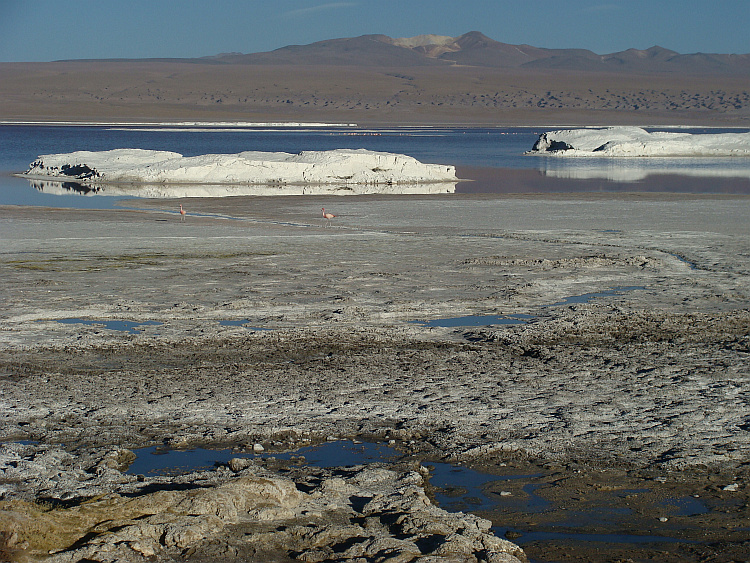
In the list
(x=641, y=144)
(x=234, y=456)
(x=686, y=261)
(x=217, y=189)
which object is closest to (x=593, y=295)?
(x=686, y=261)

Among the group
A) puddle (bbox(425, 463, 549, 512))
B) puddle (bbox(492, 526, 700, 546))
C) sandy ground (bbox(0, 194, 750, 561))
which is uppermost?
sandy ground (bbox(0, 194, 750, 561))

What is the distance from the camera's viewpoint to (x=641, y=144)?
47.9 metres

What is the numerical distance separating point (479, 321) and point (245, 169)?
20.7 m

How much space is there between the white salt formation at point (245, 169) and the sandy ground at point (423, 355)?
43.7 feet

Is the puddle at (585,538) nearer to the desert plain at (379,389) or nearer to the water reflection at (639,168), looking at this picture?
the desert plain at (379,389)

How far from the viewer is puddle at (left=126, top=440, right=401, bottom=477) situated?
5.42 meters

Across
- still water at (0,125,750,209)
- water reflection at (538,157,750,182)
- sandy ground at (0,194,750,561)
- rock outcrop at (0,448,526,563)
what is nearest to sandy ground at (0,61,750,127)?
still water at (0,125,750,209)

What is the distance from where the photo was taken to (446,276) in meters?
11.8

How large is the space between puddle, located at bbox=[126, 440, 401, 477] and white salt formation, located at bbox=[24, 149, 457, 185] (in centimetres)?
2347

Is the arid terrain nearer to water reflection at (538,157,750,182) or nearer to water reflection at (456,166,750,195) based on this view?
water reflection at (538,157,750,182)

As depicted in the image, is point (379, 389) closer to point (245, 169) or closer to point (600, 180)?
point (245, 169)

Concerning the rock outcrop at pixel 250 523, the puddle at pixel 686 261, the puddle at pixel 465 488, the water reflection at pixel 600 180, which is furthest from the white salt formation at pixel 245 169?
the rock outcrop at pixel 250 523

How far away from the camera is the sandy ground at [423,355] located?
18.5 feet

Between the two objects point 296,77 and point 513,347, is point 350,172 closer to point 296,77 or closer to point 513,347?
point 513,347
